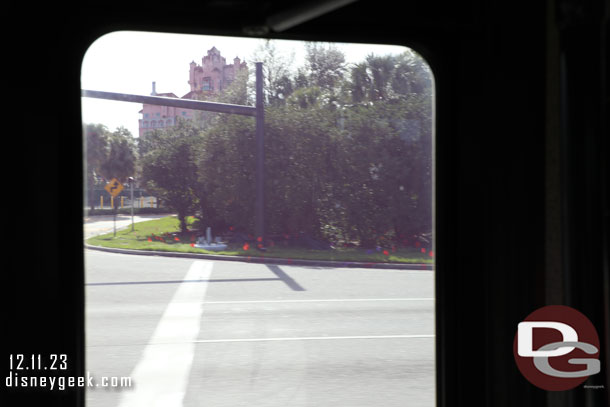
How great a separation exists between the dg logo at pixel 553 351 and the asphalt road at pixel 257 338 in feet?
1.02

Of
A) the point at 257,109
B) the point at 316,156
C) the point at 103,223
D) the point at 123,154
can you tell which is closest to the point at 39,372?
the point at 103,223

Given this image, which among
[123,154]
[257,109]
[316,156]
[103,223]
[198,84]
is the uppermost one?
[257,109]

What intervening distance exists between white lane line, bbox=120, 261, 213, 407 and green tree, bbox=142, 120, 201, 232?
91 cm

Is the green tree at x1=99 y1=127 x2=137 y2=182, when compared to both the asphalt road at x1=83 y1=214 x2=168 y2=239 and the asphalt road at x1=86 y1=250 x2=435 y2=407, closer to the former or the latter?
the asphalt road at x1=83 y1=214 x2=168 y2=239

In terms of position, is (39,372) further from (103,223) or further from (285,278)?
(285,278)

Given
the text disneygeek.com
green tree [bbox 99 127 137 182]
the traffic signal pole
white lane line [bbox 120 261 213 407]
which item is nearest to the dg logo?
the text disneygeek.com

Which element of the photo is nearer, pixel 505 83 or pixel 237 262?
pixel 505 83

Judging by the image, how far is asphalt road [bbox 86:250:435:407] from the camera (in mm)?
3379

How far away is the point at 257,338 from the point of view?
488cm

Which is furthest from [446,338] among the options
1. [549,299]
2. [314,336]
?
[314,336]

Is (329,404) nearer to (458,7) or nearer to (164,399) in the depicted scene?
(164,399)

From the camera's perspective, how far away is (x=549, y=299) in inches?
59.4

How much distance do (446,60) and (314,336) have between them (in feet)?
11.9

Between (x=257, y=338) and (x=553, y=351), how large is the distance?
3.52 metres
